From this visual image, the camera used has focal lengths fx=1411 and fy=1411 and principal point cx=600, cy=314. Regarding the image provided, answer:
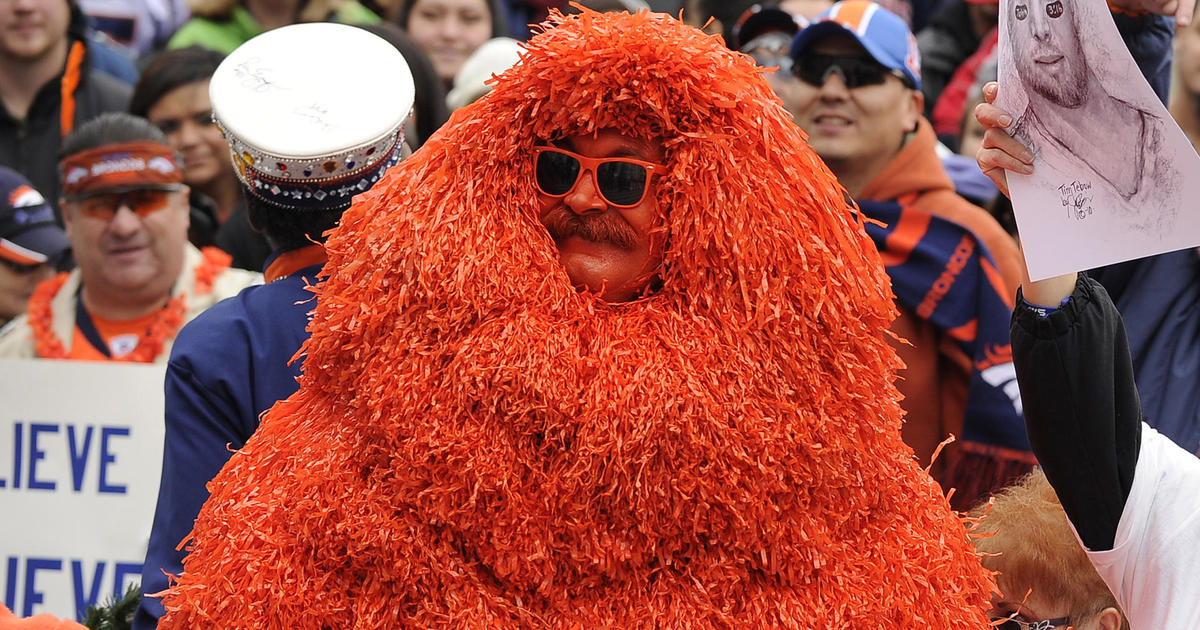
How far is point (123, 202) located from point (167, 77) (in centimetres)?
105

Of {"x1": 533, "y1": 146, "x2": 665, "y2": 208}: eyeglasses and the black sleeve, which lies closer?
{"x1": 533, "y1": 146, "x2": 665, "y2": 208}: eyeglasses

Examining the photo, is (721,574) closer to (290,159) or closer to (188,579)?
(188,579)

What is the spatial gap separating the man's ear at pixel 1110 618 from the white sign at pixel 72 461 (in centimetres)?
226

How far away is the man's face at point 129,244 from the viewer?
3.83 metres

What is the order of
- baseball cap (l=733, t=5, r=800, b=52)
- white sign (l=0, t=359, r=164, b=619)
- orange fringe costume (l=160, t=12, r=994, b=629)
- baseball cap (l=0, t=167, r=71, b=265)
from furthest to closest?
baseball cap (l=0, t=167, r=71, b=265) < baseball cap (l=733, t=5, r=800, b=52) < white sign (l=0, t=359, r=164, b=619) < orange fringe costume (l=160, t=12, r=994, b=629)

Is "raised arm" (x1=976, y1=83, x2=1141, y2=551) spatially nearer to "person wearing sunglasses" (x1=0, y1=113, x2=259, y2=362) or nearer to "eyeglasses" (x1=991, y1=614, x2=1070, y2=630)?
"eyeglasses" (x1=991, y1=614, x2=1070, y2=630)

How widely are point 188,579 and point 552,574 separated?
0.45 meters

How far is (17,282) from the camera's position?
14.7ft

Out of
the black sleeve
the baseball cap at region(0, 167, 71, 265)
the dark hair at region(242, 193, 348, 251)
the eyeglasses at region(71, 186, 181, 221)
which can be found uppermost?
the black sleeve

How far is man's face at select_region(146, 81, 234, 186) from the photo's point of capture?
4.84 m

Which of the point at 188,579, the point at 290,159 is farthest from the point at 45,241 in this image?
the point at 188,579
